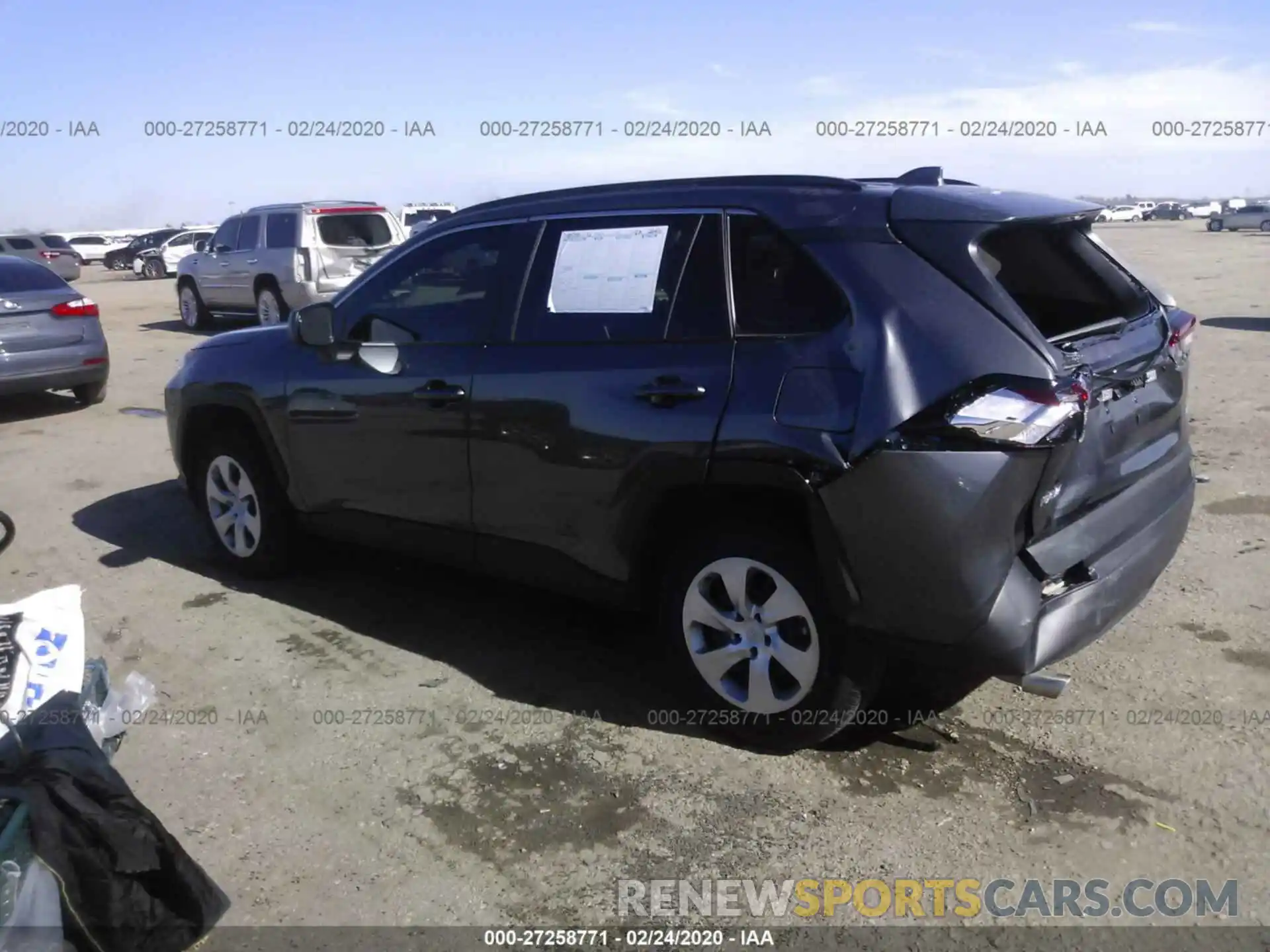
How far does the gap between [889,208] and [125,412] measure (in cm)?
903

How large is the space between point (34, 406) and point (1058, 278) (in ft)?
34.0

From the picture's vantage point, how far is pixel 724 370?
11.8 feet

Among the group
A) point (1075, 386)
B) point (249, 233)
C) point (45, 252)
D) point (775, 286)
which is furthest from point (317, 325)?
point (45, 252)

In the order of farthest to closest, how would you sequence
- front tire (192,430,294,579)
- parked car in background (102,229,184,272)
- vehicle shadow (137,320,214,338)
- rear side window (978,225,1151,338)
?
parked car in background (102,229,184,272) → vehicle shadow (137,320,214,338) → front tire (192,430,294,579) → rear side window (978,225,1151,338)

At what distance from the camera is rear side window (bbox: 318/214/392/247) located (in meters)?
15.2

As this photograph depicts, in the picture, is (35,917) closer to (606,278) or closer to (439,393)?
(439,393)

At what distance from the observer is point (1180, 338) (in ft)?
13.0

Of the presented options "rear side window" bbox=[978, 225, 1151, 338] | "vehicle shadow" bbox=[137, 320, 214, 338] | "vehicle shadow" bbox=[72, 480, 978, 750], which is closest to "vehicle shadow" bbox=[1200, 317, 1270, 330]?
"rear side window" bbox=[978, 225, 1151, 338]

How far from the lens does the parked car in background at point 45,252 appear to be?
33531 mm

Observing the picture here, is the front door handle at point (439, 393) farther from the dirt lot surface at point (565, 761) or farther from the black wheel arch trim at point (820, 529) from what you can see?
the black wheel arch trim at point (820, 529)

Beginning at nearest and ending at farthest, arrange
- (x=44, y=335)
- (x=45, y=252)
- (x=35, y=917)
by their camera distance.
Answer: (x=35, y=917)
(x=44, y=335)
(x=45, y=252)

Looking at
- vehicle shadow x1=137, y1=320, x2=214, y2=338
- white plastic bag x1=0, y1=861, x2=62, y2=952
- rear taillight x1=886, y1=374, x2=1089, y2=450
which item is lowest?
white plastic bag x1=0, y1=861, x2=62, y2=952

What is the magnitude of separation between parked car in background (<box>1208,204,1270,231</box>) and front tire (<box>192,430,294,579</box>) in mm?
59660

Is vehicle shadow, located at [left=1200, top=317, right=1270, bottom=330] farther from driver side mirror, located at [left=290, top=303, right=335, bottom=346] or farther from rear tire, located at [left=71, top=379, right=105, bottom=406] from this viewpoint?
rear tire, located at [left=71, top=379, right=105, bottom=406]
